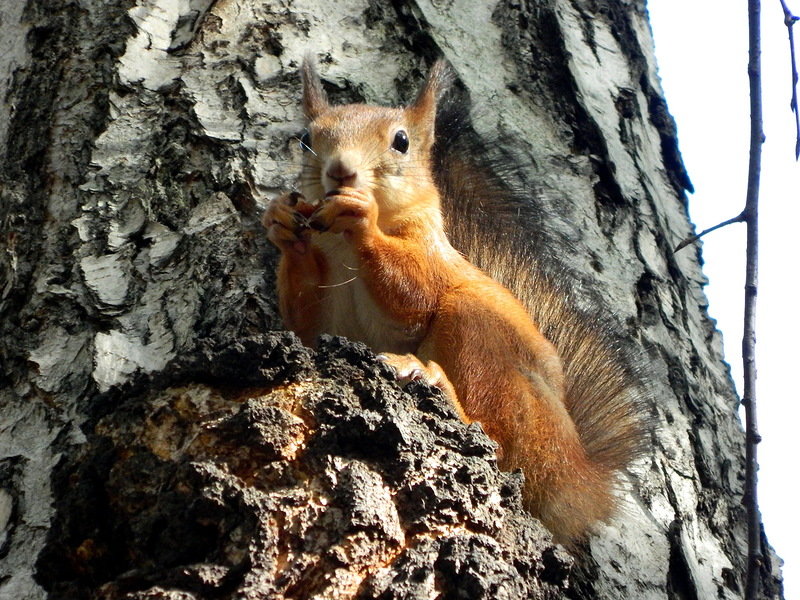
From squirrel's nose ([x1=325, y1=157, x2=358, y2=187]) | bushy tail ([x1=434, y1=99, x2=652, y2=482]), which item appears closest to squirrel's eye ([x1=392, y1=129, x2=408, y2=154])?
bushy tail ([x1=434, y1=99, x2=652, y2=482])

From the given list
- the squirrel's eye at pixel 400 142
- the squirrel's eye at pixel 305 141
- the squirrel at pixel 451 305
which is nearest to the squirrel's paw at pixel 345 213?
the squirrel at pixel 451 305

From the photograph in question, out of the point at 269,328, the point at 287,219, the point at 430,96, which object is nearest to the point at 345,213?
the point at 287,219

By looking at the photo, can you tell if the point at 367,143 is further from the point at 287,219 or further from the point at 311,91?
the point at 287,219

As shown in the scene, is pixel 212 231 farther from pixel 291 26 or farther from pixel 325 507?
pixel 325 507

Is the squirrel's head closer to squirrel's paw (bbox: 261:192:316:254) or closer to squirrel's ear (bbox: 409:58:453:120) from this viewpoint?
squirrel's ear (bbox: 409:58:453:120)

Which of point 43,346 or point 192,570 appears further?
point 43,346

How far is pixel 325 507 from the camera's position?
5.14 ft

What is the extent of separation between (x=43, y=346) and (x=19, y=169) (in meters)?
0.58

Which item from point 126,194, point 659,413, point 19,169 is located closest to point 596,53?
point 659,413

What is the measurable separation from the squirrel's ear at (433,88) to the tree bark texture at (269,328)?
2.1 inches

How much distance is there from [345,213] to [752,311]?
979mm

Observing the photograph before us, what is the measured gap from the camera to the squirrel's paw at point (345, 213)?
241 cm

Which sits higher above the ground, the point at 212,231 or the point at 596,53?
the point at 596,53

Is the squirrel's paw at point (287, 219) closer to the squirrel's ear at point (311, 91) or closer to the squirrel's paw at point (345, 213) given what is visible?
the squirrel's paw at point (345, 213)
